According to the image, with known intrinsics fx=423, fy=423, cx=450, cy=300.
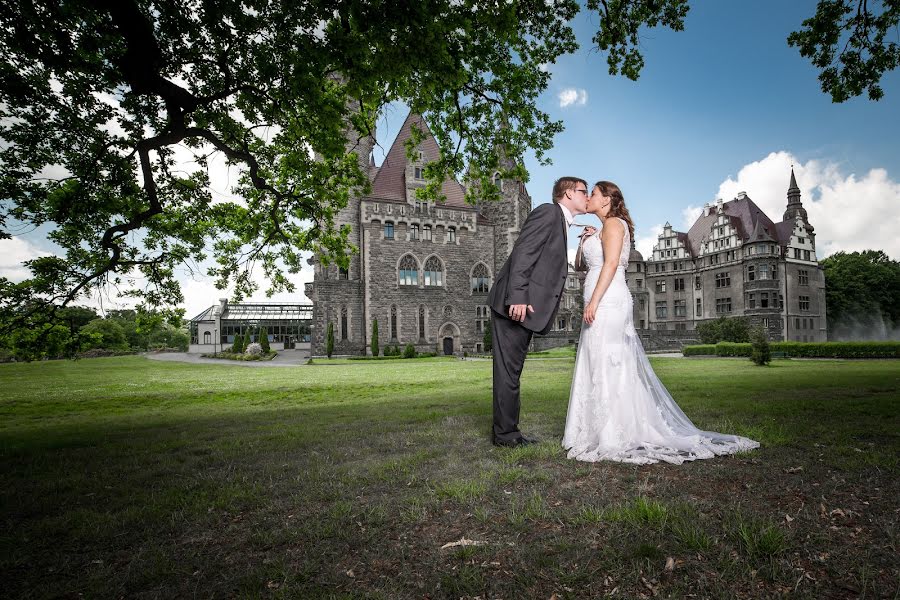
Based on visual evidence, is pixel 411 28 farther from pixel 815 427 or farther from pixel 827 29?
pixel 827 29

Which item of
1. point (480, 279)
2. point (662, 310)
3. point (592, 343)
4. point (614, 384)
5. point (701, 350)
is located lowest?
point (701, 350)

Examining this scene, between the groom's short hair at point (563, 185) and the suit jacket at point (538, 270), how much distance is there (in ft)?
1.20

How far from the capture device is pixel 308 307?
5628 cm

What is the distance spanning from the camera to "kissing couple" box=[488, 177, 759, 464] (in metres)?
4.42

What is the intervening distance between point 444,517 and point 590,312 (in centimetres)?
273

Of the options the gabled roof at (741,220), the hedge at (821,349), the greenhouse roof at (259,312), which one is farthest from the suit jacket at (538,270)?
the gabled roof at (741,220)

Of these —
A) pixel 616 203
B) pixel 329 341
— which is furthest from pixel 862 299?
pixel 616 203

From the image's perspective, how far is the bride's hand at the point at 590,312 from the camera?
4675 millimetres

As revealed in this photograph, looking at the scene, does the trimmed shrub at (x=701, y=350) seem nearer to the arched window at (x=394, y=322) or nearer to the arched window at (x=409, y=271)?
the arched window at (x=409, y=271)

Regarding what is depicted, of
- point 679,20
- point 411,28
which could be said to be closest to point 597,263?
point 411,28

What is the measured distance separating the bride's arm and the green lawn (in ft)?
5.13

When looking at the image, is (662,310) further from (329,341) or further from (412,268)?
(329,341)

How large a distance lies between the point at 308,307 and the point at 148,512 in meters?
55.6

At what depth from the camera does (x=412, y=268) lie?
4078 centimetres
